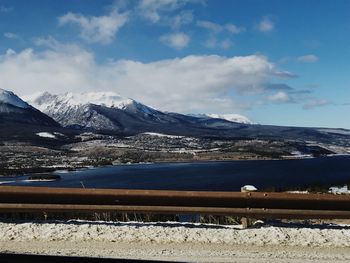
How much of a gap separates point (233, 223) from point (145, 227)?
258cm

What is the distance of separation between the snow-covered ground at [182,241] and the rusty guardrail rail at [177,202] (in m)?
0.36

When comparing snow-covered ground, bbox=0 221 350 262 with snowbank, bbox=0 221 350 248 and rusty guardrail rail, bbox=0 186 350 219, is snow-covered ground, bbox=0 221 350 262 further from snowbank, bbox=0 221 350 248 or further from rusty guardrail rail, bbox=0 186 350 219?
rusty guardrail rail, bbox=0 186 350 219

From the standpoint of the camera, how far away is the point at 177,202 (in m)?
11.1

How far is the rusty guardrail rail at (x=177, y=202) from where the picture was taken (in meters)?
11.1

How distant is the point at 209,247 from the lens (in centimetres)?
1022

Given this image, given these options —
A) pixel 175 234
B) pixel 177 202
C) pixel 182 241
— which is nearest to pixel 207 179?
pixel 177 202

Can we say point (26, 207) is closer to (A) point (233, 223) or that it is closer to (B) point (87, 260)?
(B) point (87, 260)

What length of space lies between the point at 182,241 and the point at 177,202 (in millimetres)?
844

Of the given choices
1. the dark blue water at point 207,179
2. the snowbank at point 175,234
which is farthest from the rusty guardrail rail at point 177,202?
the dark blue water at point 207,179

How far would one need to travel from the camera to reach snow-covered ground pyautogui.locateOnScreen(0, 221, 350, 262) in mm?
9609

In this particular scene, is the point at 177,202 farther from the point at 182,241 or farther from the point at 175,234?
the point at 182,241

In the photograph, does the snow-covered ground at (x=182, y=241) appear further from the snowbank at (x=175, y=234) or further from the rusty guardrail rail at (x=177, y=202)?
the rusty guardrail rail at (x=177, y=202)

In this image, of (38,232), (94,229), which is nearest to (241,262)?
(94,229)

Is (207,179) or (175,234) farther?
(207,179)
